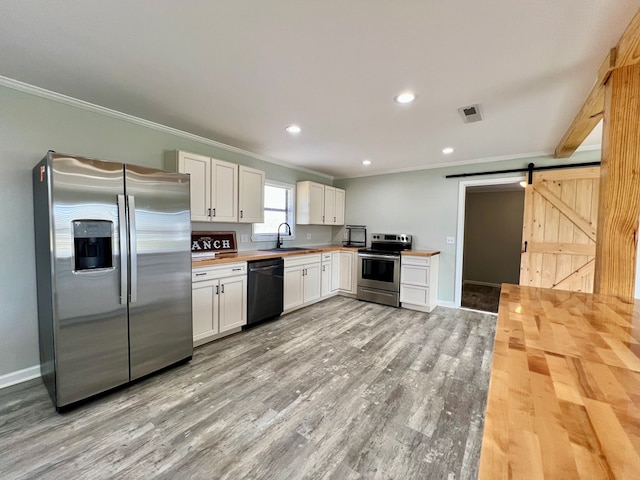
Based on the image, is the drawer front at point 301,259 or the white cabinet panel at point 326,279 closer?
the drawer front at point 301,259

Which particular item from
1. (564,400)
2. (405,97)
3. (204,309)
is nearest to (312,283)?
(204,309)

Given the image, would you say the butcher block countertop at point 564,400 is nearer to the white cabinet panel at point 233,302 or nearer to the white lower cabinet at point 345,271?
the white cabinet panel at point 233,302

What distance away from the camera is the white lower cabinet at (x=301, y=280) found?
402 centimetres

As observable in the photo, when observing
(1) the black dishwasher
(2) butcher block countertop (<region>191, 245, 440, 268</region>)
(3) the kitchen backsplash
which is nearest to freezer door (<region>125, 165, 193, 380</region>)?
(2) butcher block countertop (<region>191, 245, 440, 268</region>)

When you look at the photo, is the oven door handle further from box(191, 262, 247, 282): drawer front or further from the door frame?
box(191, 262, 247, 282): drawer front

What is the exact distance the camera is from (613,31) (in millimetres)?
1521

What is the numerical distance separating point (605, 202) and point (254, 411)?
8.97 feet

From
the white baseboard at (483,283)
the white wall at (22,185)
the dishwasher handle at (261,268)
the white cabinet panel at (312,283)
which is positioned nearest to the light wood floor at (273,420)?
the white wall at (22,185)

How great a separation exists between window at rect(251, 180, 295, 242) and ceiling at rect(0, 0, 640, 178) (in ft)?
5.47

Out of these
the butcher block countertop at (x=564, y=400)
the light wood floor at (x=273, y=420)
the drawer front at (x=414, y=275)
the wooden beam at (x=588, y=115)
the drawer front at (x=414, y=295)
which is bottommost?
the light wood floor at (x=273, y=420)

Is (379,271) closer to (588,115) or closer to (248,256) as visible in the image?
(248,256)

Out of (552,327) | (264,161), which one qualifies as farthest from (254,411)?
(264,161)

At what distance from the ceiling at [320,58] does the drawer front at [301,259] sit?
1.84 meters

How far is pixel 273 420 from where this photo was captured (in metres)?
1.91
